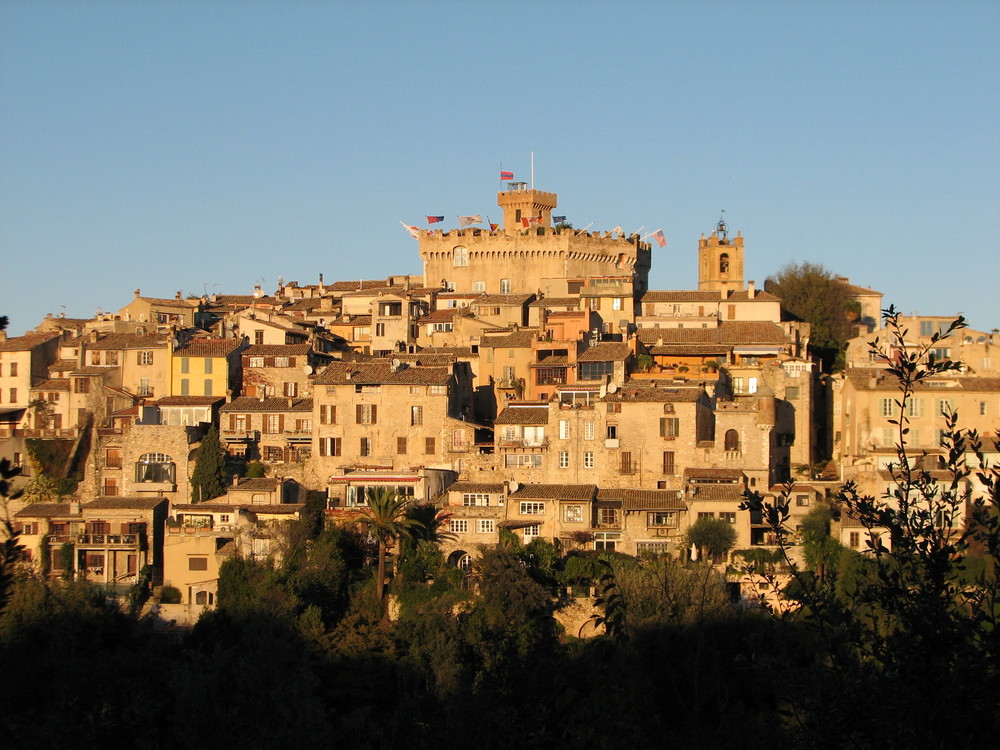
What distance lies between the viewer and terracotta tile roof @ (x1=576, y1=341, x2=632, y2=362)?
4828 centimetres

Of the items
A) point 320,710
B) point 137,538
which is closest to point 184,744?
point 320,710

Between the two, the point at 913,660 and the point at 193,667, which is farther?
the point at 193,667

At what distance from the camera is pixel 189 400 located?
49.8 m

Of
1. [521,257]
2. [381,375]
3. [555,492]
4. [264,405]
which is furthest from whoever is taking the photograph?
[521,257]

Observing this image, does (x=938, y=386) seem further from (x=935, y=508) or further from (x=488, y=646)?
(x=935, y=508)

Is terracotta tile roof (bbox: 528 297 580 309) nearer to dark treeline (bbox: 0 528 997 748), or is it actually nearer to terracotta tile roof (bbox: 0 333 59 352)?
dark treeline (bbox: 0 528 997 748)

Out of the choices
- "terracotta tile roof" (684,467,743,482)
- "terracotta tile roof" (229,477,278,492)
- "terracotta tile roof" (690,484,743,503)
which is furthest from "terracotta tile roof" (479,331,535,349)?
"terracotta tile roof" (690,484,743,503)

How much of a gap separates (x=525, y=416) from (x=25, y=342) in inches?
959

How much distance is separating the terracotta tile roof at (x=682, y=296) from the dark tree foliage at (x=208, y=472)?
23386 millimetres

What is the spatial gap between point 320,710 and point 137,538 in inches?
617

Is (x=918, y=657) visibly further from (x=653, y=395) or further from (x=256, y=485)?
(x=256, y=485)

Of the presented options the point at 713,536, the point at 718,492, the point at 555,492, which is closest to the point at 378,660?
the point at 555,492

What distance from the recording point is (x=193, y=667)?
120ft

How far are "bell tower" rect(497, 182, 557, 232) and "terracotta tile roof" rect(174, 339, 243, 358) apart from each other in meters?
22.6
